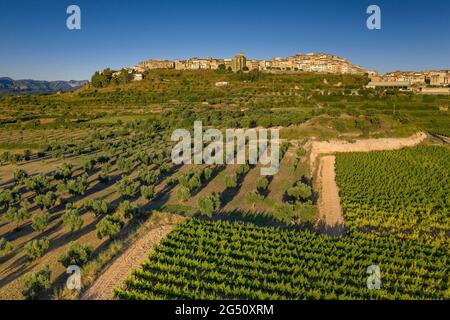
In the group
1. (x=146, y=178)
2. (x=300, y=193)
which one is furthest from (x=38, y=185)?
(x=300, y=193)

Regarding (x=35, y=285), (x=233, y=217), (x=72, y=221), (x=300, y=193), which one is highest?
(x=300, y=193)

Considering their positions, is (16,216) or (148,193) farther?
(148,193)

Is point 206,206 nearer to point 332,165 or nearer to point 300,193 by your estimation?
point 300,193

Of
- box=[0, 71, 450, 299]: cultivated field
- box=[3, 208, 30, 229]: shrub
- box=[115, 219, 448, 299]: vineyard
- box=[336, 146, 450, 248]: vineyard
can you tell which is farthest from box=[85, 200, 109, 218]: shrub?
box=[336, 146, 450, 248]: vineyard

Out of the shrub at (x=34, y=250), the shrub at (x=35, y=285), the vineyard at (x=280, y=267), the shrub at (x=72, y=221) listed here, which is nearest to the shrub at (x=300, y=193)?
the vineyard at (x=280, y=267)

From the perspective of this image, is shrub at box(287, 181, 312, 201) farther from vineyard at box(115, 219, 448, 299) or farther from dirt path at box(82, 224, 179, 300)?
dirt path at box(82, 224, 179, 300)
